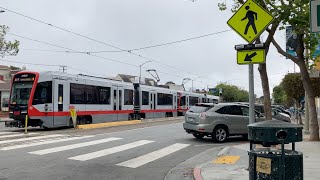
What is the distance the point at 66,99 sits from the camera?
22.2 meters

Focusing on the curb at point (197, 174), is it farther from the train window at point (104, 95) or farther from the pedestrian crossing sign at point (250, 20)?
the train window at point (104, 95)

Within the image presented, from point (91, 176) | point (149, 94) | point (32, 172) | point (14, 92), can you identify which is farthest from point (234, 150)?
point (149, 94)

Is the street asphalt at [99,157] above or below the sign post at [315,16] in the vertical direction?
below

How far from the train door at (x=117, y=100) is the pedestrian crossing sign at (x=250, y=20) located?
65.9 ft

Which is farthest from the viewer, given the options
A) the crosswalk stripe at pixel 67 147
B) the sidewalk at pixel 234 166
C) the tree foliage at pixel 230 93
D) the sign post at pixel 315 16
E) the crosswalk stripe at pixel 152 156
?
the tree foliage at pixel 230 93

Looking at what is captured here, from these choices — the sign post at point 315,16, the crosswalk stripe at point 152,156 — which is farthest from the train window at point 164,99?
the sign post at point 315,16

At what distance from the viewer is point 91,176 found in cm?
909

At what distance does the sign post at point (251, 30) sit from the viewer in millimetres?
8297

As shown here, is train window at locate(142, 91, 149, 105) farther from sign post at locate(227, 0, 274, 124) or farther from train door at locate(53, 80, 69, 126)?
sign post at locate(227, 0, 274, 124)

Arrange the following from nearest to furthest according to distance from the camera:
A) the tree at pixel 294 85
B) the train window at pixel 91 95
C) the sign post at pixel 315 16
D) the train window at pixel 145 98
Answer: the sign post at pixel 315 16 < the train window at pixel 91 95 < the tree at pixel 294 85 < the train window at pixel 145 98

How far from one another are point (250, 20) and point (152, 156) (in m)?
5.73

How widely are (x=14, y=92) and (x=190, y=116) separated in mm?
10072

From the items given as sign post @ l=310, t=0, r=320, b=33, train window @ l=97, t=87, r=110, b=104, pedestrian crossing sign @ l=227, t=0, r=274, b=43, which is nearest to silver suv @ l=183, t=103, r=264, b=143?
pedestrian crossing sign @ l=227, t=0, r=274, b=43

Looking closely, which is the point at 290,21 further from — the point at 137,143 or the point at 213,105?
the point at 137,143
